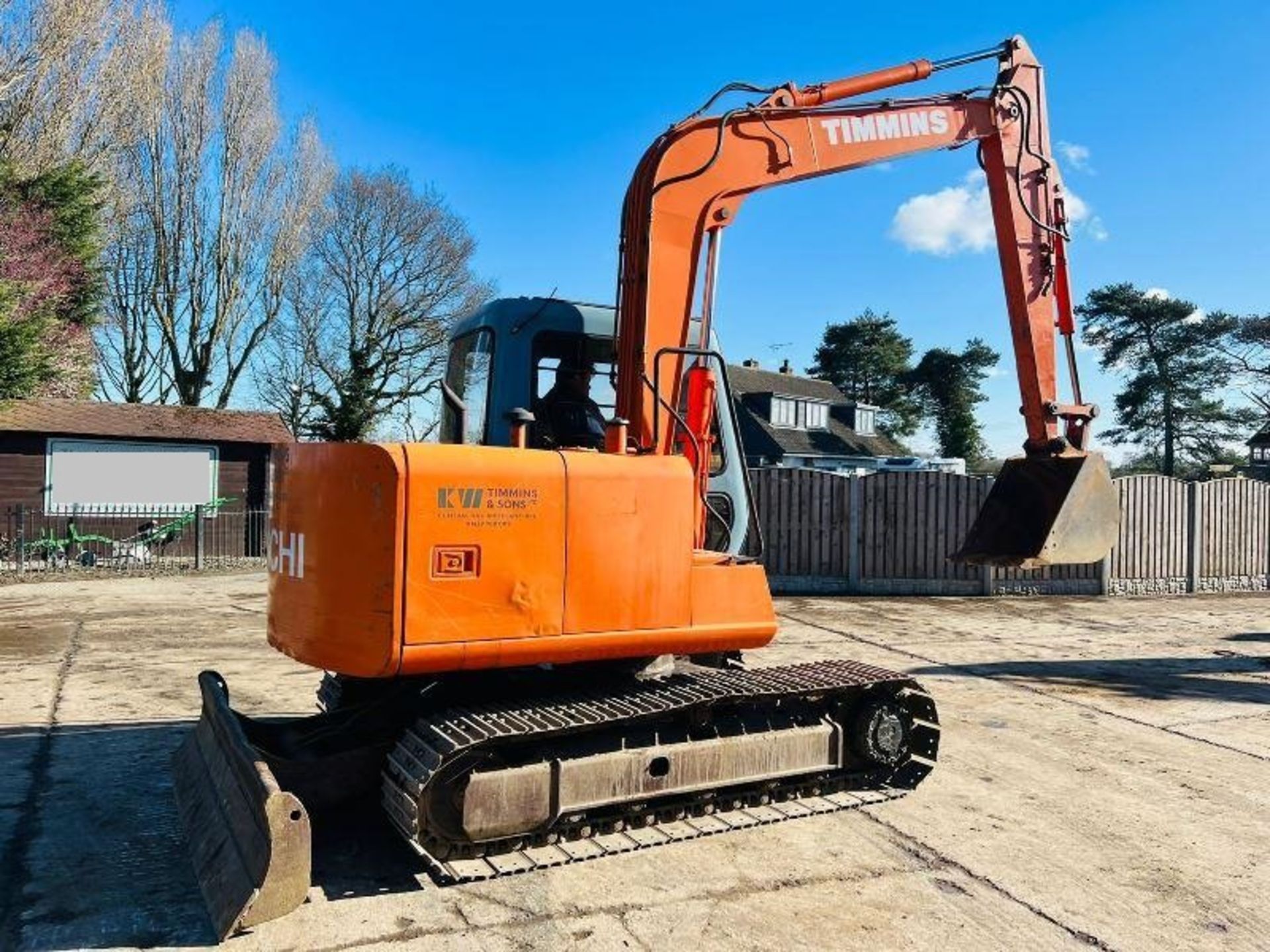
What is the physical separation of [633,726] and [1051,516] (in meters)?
3.01

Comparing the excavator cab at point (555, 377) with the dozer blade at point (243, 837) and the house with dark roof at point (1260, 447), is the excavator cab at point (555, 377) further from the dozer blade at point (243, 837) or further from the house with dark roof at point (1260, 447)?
the house with dark roof at point (1260, 447)

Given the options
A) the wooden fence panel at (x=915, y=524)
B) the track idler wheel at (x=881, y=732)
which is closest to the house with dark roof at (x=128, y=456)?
the wooden fence panel at (x=915, y=524)

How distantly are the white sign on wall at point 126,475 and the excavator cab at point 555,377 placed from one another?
18.1 meters

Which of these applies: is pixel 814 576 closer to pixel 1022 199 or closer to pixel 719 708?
pixel 1022 199

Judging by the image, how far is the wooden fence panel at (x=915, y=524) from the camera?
15523 millimetres

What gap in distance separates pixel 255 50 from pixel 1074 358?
30.2 metres

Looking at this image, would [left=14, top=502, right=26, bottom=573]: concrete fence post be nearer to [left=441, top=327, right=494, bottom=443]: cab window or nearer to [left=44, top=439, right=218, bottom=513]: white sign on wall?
[left=44, top=439, right=218, bottom=513]: white sign on wall

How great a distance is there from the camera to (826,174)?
5.94 metres

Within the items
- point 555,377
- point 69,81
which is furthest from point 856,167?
point 69,81

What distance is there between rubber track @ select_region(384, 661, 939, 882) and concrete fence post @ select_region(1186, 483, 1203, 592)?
1386 centimetres

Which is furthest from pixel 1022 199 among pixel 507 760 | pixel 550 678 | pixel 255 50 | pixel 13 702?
pixel 255 50

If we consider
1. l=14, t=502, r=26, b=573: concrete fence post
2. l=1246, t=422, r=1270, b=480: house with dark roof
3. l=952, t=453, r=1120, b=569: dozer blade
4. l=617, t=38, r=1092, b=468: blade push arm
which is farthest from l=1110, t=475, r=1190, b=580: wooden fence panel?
l=1246, t=422, r=1270, b=480: house with dark roof

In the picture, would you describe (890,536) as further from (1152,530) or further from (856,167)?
(856,167)

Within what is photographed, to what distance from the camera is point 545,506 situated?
13.5 ft
